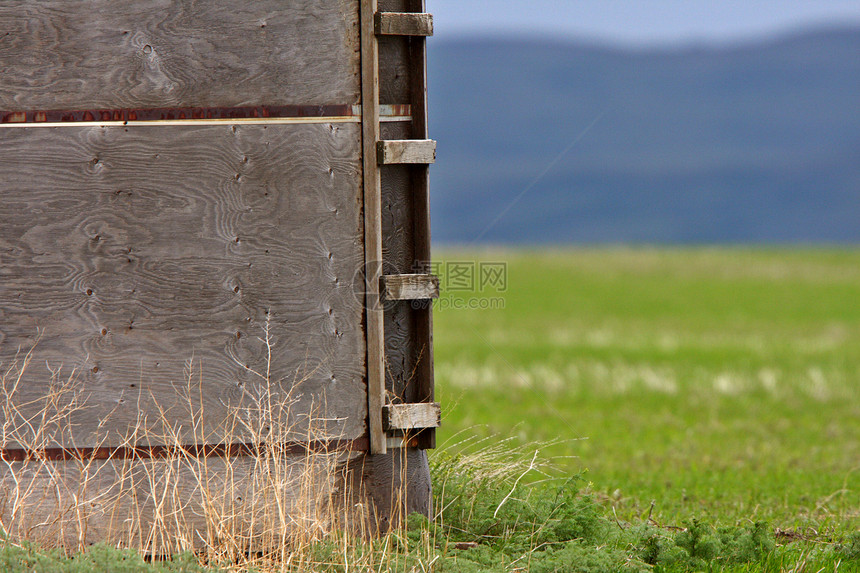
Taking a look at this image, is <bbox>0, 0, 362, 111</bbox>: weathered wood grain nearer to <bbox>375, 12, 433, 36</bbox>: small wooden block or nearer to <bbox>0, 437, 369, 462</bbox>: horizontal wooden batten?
<bbox>375, 12, 433, 36</bbox>: small wooden block

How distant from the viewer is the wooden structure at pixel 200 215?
5434mm

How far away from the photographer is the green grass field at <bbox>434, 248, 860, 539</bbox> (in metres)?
7.93

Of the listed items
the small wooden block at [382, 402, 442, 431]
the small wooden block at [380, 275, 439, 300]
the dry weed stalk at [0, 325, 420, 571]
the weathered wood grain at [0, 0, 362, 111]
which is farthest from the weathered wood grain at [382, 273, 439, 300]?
the weathered wood grain at [0, 0, 362, 111]

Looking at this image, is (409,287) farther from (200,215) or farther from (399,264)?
(200,215)

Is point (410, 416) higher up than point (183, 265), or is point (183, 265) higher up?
point (183, 265)

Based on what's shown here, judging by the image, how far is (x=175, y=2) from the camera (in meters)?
5.49

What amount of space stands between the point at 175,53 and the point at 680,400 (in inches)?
521

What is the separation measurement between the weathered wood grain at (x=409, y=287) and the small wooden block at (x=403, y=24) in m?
1.64

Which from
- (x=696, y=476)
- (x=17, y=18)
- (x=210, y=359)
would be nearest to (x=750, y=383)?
(x=696, y=476)

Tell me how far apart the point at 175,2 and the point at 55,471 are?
122 inches

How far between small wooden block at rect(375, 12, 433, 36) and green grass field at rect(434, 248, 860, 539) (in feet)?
8.50

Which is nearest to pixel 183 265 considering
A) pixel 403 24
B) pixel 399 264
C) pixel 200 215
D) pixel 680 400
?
pixel 200 215

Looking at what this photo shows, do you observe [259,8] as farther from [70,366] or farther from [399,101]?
[70,366]

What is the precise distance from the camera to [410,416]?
5629 millimetres
